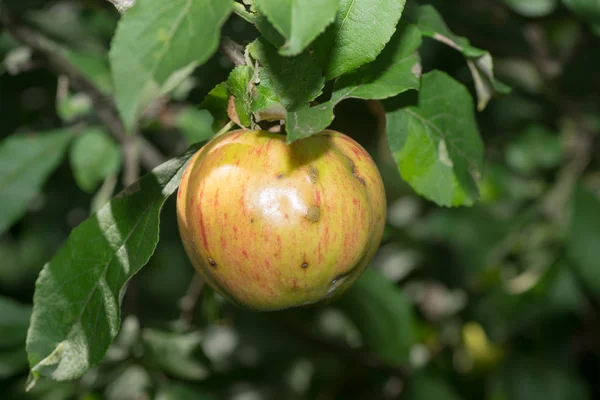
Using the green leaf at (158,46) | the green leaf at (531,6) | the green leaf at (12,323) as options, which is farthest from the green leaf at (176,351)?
the green leaf at (531,6)

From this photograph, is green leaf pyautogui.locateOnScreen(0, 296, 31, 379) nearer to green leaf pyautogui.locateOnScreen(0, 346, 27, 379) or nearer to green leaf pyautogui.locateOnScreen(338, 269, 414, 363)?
green leaf pyautogui.locateOnScreen(0, 346, 27, 379)

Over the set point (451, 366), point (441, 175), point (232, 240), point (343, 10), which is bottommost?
point (451, 366)

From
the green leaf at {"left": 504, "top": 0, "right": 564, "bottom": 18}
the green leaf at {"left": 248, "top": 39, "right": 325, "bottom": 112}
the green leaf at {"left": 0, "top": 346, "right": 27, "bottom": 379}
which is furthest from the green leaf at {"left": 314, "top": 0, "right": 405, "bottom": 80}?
the green leaf at {"left": 0, "top": 346, "right": 27, "bottom": 379}

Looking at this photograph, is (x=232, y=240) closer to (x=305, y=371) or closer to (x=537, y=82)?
(x=305, y=371)

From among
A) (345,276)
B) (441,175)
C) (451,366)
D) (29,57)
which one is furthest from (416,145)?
(451,366)

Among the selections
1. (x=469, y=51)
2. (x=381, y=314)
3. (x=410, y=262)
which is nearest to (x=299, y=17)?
(x=469, y=51)
